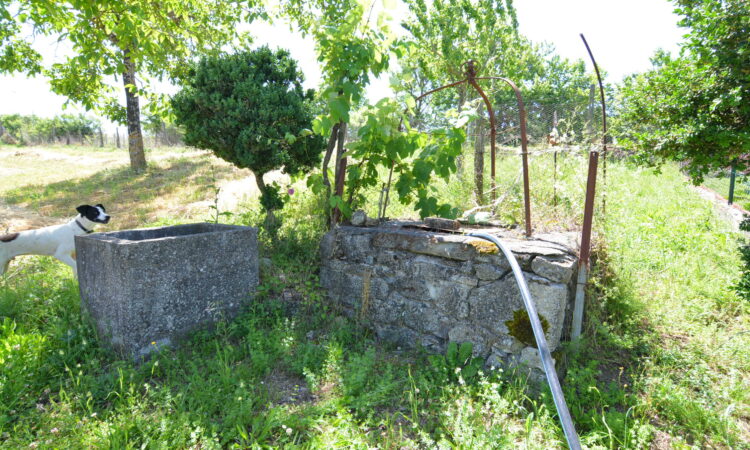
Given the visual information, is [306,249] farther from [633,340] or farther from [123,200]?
[123,200]

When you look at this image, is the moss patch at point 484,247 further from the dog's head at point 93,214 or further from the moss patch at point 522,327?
Result: the dog's head at point 93,214

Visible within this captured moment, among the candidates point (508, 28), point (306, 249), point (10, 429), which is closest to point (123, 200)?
point (306, 249)

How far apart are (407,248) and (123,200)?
322 inches

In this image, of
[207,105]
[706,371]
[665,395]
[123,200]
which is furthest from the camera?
[123,200]

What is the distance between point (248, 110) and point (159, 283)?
2140 millimetres

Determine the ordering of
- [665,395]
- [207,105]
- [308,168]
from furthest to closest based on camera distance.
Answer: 1. [308,168]
2. [207,105]
3. [665,395]

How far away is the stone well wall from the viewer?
95.5 inches

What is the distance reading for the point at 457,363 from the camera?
2.66 metres

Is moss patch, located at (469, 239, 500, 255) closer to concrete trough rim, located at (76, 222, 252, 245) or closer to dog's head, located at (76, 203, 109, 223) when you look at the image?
concrete trough rim, located at (76, 222, 252, 245)

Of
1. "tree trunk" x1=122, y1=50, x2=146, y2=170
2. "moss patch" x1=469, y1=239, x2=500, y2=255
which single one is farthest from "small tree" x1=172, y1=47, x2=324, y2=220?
"tree trunk" x1=122, y1=50, x2=146, y2=170

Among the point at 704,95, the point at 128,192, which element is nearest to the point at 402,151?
the point at 704,95

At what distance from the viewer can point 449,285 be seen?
9.19ft

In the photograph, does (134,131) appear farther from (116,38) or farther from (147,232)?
(147,232)

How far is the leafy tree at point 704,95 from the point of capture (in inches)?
78.7
